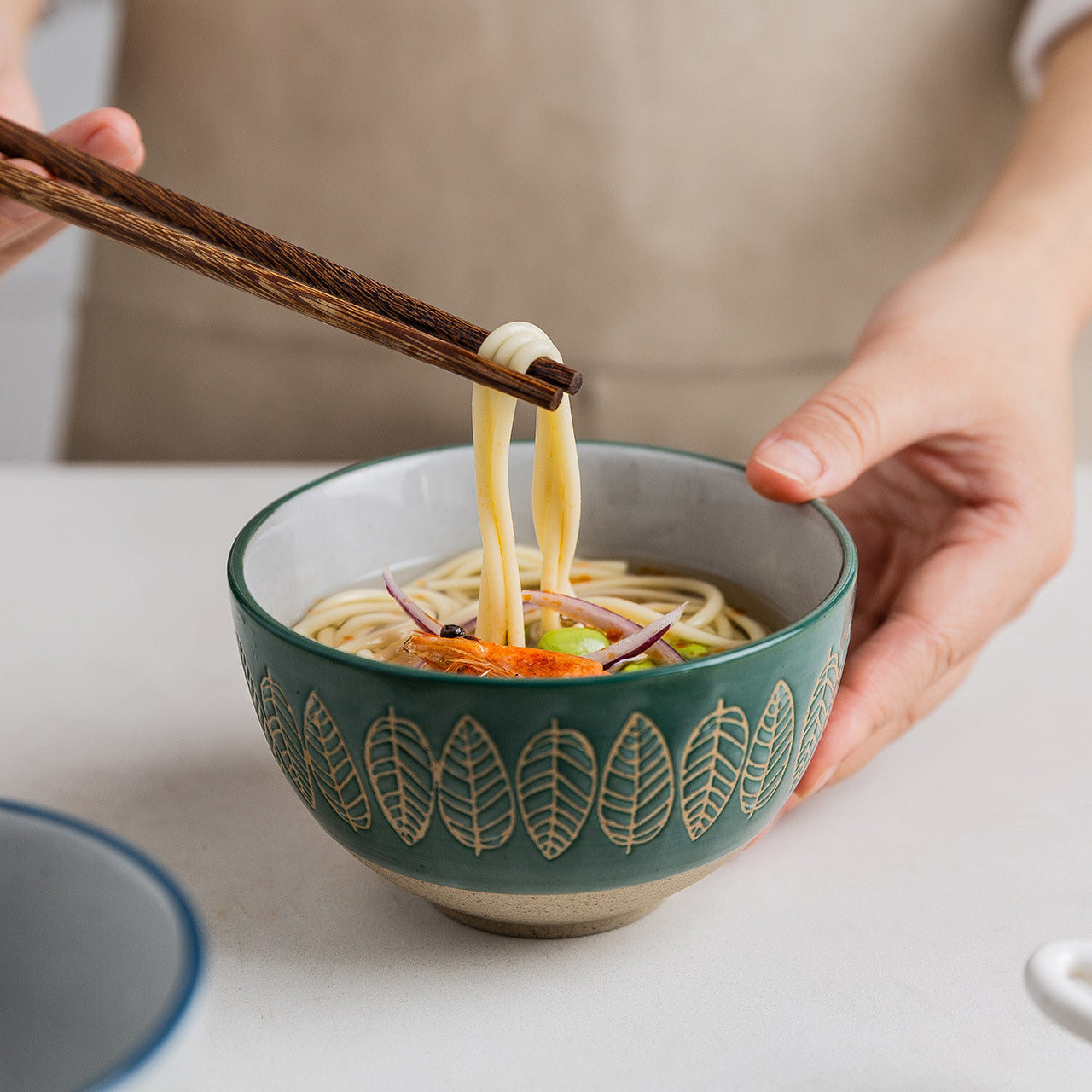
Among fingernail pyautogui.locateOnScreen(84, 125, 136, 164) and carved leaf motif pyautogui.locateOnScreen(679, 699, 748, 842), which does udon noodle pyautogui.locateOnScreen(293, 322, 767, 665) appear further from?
fingernail pyautogui.locateOnScreen(84, 125, 136, 164)

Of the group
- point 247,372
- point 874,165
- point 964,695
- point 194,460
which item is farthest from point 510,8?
point 964,695

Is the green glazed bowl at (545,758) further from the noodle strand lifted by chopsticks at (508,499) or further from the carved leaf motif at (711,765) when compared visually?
the noodle strand lifted by chopsticks at (508,499)

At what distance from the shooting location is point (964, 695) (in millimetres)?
1094

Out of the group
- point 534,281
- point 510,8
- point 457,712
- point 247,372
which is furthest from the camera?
point 247,372

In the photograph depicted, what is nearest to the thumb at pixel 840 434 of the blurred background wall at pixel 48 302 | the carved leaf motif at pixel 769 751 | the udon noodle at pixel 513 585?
the udon noodle at pixel 513 585

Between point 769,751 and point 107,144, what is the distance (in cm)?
82

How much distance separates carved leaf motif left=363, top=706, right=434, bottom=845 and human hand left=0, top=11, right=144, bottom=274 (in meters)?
0.64

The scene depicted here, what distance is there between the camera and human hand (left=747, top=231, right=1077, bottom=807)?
92cm

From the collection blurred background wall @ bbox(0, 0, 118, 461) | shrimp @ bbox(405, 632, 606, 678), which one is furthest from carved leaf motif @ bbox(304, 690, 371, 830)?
blurred background wall @ bbox(0, 0, 118, 461)

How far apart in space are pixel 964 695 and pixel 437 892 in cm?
60

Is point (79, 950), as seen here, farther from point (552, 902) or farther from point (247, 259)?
point (247, 259)

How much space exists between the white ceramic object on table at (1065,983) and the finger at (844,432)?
1.26ft

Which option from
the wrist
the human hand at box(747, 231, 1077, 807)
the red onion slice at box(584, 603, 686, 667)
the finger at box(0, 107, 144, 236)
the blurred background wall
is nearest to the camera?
the red onion slice at box(584, 603, 686, 667)

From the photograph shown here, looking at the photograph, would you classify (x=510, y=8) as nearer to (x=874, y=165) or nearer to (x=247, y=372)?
(x=874, y=165)
